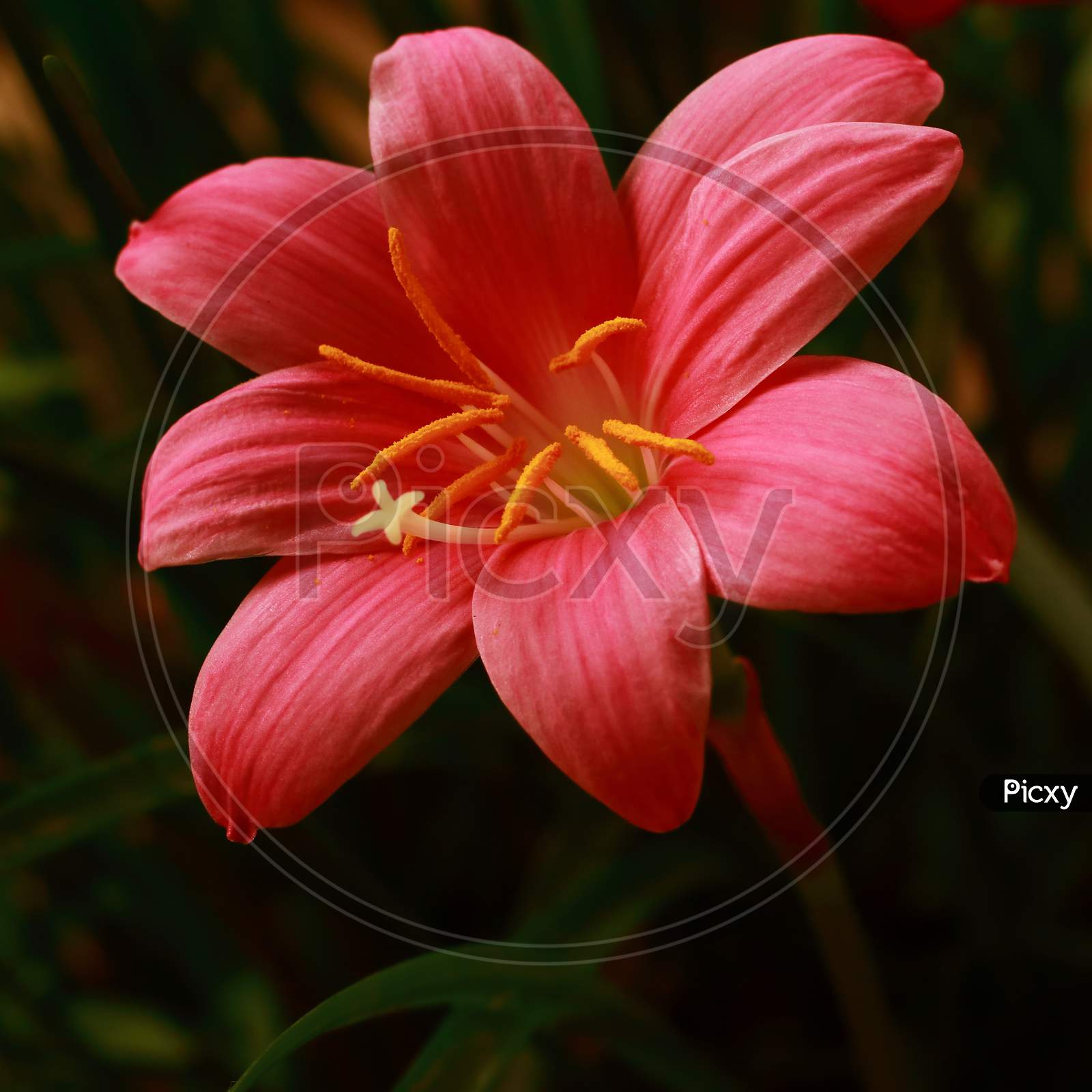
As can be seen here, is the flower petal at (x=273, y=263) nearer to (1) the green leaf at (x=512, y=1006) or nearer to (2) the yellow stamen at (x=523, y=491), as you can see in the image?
(2) the yellow stamen at (x=523, y=491)

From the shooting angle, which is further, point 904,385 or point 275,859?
point 275,859

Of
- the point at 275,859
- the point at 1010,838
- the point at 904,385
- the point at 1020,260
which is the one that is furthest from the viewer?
the point at 1020,260

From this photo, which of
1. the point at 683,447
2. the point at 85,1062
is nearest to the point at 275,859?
the point at 85,1062

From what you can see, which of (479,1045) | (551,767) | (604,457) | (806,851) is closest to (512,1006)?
(479,1045)

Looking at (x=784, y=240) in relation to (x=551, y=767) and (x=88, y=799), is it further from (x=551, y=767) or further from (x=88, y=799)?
(x=551, y=767)

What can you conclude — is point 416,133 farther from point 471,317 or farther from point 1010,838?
point 1010,838

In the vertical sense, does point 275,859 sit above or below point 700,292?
below

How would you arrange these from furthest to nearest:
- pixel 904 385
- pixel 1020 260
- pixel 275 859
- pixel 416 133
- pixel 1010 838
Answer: pixel 1020 260
pixel 1010 838
pixel 275 859
pixel 416 133
pixel 904 385

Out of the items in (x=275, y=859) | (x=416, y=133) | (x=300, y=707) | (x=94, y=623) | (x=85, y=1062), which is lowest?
(x=85, y=1062)
